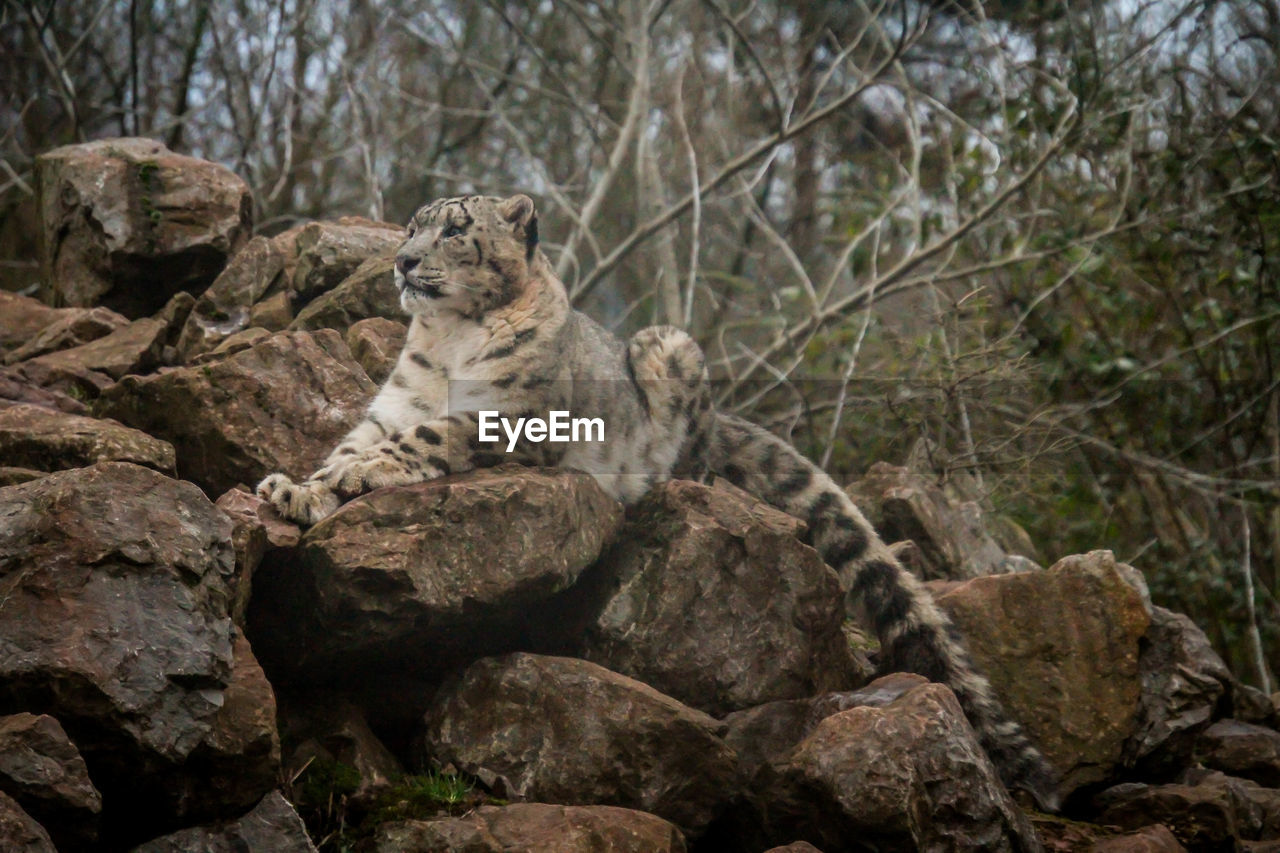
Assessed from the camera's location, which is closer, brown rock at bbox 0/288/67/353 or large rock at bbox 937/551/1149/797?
large rock at bbox 937/551/1149/797

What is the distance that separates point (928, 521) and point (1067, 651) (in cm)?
163

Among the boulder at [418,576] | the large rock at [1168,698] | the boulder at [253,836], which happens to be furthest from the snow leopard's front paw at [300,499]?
the large rock at [1168,698]

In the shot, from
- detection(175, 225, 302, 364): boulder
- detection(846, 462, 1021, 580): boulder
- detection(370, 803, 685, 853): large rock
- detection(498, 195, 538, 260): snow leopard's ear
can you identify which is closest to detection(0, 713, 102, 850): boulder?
detection(370, 803, 685, 853): large rock

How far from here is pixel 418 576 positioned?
17.9 feet

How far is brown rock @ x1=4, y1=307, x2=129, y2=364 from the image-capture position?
790 cm

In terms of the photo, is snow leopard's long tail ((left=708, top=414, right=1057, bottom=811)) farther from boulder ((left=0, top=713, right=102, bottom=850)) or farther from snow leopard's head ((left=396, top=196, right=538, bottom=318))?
boulder ((left=0, top=713, right=102, bottom=850))

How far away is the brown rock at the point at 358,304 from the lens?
7.96 m

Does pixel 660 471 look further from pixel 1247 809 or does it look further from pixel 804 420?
pixel 804 420

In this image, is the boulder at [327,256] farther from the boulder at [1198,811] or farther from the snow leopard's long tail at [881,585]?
the boulder at [1198,811]

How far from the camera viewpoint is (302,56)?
1368 centimetres

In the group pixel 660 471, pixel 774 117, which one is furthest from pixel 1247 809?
pixel 774 117

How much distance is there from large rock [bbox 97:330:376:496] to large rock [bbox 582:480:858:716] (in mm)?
1681

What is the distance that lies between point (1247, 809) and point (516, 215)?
489 cm

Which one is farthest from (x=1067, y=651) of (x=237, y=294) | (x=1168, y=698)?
(x=237, y=294)
